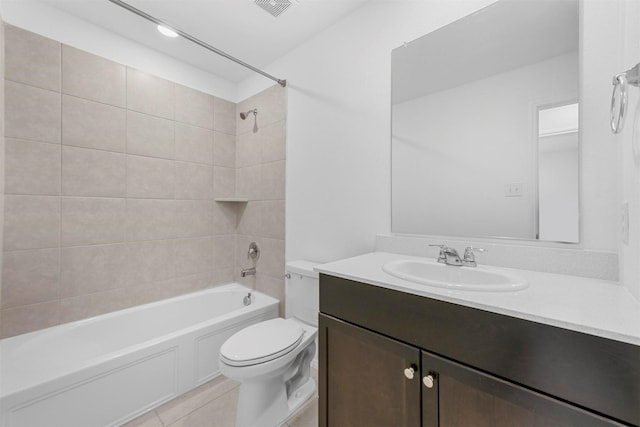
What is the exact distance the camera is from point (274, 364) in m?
1.29

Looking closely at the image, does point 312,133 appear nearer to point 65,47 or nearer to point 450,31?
point 450,31

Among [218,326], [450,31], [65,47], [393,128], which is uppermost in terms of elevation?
[65,47]

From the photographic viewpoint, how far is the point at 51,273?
5.50 ft

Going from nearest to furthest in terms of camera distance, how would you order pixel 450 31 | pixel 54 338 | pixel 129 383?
pixel 450 31 → pixel 129 383 → pixel 54 338

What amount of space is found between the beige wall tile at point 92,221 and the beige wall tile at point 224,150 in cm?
88

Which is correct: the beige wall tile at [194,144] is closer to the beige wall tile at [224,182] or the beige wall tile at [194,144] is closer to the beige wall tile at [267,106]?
the beige wall tile at [224,182]

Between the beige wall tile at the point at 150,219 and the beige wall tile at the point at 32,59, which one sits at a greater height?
the beige wall tile at the point at 32,59

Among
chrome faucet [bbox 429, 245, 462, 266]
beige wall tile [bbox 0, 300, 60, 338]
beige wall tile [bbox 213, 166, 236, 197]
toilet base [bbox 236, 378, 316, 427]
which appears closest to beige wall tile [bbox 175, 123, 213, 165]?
beige wall tile [bbox 213, 166, 236, 197]

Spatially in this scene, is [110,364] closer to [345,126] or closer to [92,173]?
[92,173]

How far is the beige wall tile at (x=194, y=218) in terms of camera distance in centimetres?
228

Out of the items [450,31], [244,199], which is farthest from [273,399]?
[450,31]

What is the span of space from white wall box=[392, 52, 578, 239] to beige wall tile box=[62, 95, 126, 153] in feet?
6.57

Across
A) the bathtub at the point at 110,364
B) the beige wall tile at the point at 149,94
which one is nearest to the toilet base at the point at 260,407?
the bathtub at the point at 110,364

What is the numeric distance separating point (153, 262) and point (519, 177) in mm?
2524
